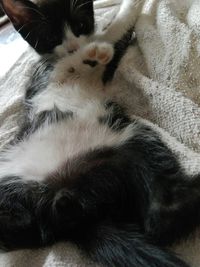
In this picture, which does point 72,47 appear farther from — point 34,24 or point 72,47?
point 34,24

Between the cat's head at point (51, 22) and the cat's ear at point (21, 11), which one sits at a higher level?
the cat's ear at point (21, 11)

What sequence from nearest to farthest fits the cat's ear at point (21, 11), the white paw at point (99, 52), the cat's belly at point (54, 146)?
1. the cat's belly at point (54, 146)
2. the white paw at point (99, 52)
3. the cat's ear at point (21, 11)

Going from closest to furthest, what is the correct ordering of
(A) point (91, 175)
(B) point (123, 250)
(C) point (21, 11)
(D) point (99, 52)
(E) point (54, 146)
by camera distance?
(B) point (123, 250) < (A) point (91, 175) < (E) point (54, 146) < (D) point (99, 52) < (C) point (21, 11)

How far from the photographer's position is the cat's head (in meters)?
1.50

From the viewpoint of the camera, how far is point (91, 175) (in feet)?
3.58

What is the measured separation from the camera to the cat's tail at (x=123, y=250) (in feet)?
2.99

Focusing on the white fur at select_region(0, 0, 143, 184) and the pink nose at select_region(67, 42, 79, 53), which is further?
the pink nose at select_region(67, 42, 79, 53)

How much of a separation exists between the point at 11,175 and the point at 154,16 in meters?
0.68

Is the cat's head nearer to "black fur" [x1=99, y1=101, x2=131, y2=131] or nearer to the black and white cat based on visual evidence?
the black and white cat

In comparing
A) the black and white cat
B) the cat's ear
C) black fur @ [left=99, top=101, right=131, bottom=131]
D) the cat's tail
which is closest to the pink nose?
the black and white cat

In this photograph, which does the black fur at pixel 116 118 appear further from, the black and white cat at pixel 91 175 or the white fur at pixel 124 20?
the white fur at pixel 124 20

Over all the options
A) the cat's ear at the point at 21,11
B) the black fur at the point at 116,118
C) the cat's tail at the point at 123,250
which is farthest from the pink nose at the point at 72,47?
the cat's tail at the point at 123,250

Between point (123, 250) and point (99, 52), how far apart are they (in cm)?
67

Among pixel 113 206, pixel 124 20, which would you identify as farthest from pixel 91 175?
pixel 124 20
